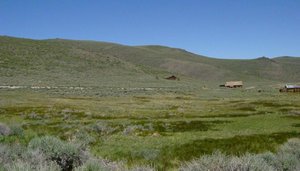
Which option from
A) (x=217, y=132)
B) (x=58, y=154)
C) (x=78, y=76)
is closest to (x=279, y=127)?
(x=217, y=132)

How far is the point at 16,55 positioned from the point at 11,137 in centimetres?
13631

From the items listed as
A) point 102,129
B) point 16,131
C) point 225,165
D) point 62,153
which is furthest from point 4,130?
point 225,165

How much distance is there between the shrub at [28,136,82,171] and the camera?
12.3 metres

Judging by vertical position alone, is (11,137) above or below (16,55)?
below

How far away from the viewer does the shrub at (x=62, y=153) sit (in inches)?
483

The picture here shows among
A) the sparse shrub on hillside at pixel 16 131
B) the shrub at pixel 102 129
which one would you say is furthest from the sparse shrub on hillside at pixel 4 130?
the shrub at pixel 102 129

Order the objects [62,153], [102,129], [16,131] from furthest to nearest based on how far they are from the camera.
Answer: [102,129], [16,131], [62,153]

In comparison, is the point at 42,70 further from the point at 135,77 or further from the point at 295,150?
the point at 295,150

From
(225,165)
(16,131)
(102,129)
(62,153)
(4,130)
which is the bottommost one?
(102,129)

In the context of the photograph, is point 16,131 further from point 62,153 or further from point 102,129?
point 62,153

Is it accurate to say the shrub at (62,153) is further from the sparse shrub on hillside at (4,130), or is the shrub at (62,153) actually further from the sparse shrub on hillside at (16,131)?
the sparse shrub on hillside at (16,131)

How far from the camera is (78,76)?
13662 cm

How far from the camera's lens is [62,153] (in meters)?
12.4

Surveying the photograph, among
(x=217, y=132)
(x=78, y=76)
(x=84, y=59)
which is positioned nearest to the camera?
(x=217, y=132)
